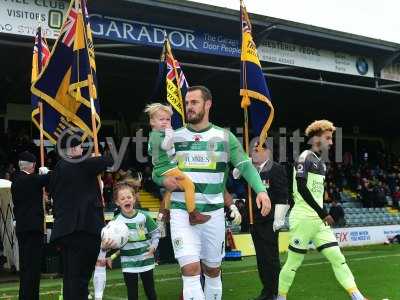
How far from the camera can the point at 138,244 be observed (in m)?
6.89

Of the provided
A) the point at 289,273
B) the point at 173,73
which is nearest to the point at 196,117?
the point at 289,273

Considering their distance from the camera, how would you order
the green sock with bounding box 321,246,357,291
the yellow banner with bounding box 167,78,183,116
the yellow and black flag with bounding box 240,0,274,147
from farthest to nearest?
the yellow banner with bounding box 167,78,183,116 → the yellow and black flag with bounding box 240,0,274,147 → the green sock with bounding box 321,246,357,291

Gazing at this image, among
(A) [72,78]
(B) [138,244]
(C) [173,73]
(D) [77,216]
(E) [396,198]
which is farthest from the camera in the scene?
(E) [396,198]

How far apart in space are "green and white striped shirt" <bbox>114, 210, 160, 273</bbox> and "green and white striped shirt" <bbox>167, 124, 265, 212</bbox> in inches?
67.1

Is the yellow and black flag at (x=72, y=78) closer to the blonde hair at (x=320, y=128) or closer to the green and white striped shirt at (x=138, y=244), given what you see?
the green and white striped shirt at (x=138, y=244)

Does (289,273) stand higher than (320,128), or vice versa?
(320,128)

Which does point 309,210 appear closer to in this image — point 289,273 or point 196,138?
point 289,273

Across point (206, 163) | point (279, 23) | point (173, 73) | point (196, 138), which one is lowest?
point (206, 163)

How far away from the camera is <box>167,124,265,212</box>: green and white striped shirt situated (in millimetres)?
5281

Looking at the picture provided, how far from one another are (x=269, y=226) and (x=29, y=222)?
2.95 metres

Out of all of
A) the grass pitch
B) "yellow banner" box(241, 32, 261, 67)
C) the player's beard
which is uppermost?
"yellow banner" box(241, 32, 261, 67)

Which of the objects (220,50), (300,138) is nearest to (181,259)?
(220,50)

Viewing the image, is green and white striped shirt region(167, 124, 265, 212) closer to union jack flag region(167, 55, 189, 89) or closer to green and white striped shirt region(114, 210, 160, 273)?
green and white striped shirt region(114, 210, 160, 273)

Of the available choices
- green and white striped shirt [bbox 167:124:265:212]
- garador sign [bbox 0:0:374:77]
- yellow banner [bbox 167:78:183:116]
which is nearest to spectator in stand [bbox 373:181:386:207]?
garador sign [bbox 0:0:374:77]
